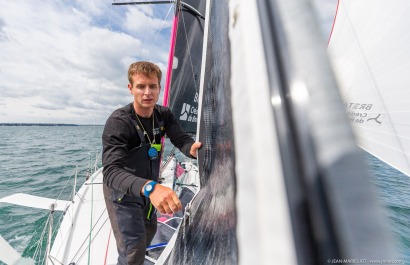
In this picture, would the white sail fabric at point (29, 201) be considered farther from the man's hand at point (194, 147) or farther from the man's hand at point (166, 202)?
the man's hand at point (166, 202)

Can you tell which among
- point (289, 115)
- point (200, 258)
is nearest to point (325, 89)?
point (289, 115)

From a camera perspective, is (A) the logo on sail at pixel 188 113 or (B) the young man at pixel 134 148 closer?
(B) the young man at pixel 134 148

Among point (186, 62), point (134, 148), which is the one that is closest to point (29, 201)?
point (134, 148)

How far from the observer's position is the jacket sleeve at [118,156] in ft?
3.60

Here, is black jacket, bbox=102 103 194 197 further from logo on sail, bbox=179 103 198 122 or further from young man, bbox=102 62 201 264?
logo on sail, bbox=179 103 198 122

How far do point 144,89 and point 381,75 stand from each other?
9.86ft

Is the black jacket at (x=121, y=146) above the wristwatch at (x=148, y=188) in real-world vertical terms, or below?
above

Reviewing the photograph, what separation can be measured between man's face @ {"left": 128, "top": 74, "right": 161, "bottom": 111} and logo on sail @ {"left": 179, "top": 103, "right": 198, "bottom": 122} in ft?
11.7

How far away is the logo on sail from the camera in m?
5.13

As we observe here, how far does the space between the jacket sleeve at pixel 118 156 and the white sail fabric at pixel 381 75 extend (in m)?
2.42

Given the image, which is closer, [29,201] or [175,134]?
[175,134]

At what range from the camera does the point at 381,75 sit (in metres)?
2.76

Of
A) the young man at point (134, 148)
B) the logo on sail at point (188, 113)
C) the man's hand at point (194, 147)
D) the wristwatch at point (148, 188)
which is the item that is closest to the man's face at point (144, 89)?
the young man at point (134, 148)

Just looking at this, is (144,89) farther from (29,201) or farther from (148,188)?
(29,201)
